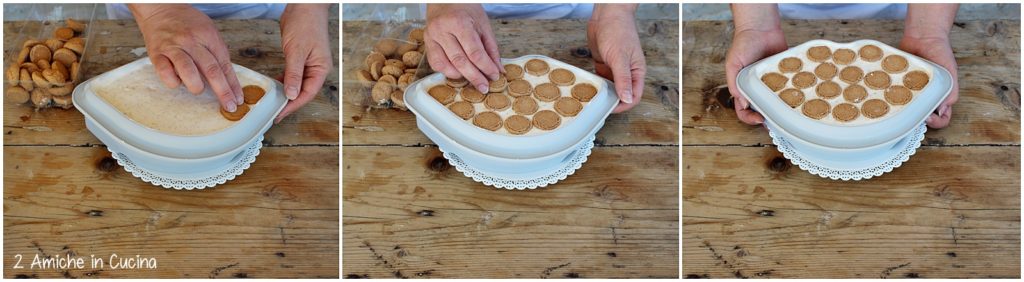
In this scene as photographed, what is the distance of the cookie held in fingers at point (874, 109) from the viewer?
116cm

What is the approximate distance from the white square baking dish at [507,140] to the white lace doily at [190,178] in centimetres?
24

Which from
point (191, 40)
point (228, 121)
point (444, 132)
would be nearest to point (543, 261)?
point (444, 132)

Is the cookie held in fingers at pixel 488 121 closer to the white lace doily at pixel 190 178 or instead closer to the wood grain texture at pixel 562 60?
the wood grain texture at pixel 562 60

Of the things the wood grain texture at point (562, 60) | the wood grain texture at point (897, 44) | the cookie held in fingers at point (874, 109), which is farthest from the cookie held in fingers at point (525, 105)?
the cookie held in fingers at point (874, 109)

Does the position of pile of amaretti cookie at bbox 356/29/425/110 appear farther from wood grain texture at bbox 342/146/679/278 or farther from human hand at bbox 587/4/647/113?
human hand at bbox 587/4/647/113

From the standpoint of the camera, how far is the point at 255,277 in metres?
1.14

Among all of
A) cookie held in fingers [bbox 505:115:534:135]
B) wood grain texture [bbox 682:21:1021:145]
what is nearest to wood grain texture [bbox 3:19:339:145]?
cookie held in fingers [bbox 505:115:534:135]

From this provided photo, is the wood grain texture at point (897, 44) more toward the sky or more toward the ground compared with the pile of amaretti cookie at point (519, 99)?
more toward the ground

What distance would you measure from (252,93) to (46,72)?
30 cm

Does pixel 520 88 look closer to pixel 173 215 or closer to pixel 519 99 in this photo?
pixel 519 99

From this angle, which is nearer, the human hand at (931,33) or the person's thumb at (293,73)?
the person's thumb at (293,73)

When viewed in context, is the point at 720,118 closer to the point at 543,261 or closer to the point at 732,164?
the point at 732,164

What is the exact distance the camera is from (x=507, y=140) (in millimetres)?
1139

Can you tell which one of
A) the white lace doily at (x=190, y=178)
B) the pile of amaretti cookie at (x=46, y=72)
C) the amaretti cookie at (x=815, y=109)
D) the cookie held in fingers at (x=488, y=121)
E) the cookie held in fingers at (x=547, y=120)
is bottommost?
the white lace doily at (x=190, y=178)
